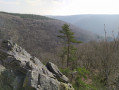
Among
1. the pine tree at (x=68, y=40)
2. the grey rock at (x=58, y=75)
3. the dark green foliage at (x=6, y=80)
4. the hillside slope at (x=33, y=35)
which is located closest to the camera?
the dark green foliage at (x=6, y=80)

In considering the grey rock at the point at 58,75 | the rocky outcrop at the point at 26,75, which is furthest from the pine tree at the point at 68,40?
the rocky outcrop at the point at 26,75

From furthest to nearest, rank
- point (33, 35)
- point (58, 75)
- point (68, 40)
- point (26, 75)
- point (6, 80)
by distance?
point (33, 35) < point (68, 40) < point (58, 75) < point (6, 80) < point (26, 75)

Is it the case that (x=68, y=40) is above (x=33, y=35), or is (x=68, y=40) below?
above

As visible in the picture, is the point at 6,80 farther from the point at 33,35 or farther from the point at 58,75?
the point at 33,35

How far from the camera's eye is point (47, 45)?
116m

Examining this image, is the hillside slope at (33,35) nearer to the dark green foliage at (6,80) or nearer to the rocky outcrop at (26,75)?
the rocky outcrop at (26,75)

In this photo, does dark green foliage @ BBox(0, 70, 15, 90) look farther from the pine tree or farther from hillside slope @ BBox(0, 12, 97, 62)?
hillside slope @ BBox(0, 12, 97, 62)

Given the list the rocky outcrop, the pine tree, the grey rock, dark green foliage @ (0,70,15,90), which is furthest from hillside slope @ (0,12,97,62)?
dark green foliage @ (0,70,15,90)

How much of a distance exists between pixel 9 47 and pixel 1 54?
845 millimetres

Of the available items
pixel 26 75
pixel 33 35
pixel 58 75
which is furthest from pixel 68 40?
pixel 33 35

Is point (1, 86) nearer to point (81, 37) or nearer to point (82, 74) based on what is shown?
point (82, 74)

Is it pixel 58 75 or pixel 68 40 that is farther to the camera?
pixel 68 40

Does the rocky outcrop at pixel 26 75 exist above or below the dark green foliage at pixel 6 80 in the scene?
above

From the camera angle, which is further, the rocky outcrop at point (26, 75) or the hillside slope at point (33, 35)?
the hillside slope at point (33, 35)
